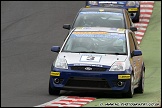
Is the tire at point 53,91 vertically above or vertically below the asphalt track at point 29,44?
above

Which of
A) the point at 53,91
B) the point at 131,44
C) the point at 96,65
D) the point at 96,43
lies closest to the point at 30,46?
the point at 131,44

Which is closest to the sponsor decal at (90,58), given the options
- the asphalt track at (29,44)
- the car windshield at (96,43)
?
the car windshield at (96,43)

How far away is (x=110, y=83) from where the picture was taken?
50.4 feet

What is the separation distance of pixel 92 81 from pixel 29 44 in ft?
30.1

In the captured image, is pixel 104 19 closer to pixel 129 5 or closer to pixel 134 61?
pixel 134 61

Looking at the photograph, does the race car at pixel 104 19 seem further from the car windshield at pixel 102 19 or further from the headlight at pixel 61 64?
the headlight at pixel 61 64

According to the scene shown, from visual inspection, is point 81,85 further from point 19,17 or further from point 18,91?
point 19,17

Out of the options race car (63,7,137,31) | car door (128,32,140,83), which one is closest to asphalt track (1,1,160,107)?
car door (128,32,140,83)

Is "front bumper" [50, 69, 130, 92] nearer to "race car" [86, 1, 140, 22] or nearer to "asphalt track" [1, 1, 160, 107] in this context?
"asphalt track" [1, 1, 160, 107]

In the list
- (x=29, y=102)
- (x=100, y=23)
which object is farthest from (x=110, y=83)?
(x=100, y=23)

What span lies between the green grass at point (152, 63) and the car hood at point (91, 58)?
2.53 feet

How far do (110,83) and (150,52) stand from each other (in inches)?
392

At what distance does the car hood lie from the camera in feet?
51.0

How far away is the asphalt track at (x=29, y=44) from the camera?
631 inches
